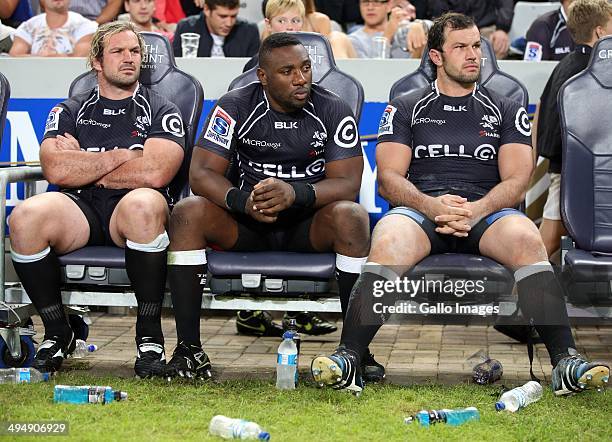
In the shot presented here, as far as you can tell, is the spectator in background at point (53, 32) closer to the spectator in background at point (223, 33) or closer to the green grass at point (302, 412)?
the spectator in background at point (223, 33)

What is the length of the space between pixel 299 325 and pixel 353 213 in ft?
5.22

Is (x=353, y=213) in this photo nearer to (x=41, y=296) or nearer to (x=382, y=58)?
(x=41, y=296)

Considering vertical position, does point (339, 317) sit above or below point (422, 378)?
below

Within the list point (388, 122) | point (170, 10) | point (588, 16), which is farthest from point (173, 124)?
point (170, 10)

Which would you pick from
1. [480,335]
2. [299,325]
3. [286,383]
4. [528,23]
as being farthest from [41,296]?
[528,23]

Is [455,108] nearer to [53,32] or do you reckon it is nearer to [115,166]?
[115,166]

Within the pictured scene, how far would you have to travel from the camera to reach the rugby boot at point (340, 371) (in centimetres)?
417

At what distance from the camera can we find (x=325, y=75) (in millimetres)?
5469

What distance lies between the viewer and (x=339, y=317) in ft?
22.2

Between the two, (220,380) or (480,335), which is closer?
(220,380)

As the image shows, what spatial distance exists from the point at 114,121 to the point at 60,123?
0.26 metres

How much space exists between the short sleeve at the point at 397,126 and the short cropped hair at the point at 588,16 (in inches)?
54.1

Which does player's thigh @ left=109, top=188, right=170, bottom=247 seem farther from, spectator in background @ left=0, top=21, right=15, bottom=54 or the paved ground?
spectator in background @ left=0, top=21, right=15, bottom=54

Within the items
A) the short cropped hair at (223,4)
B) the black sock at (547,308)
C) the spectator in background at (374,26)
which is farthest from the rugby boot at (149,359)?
the spectator in background at (374,26)
